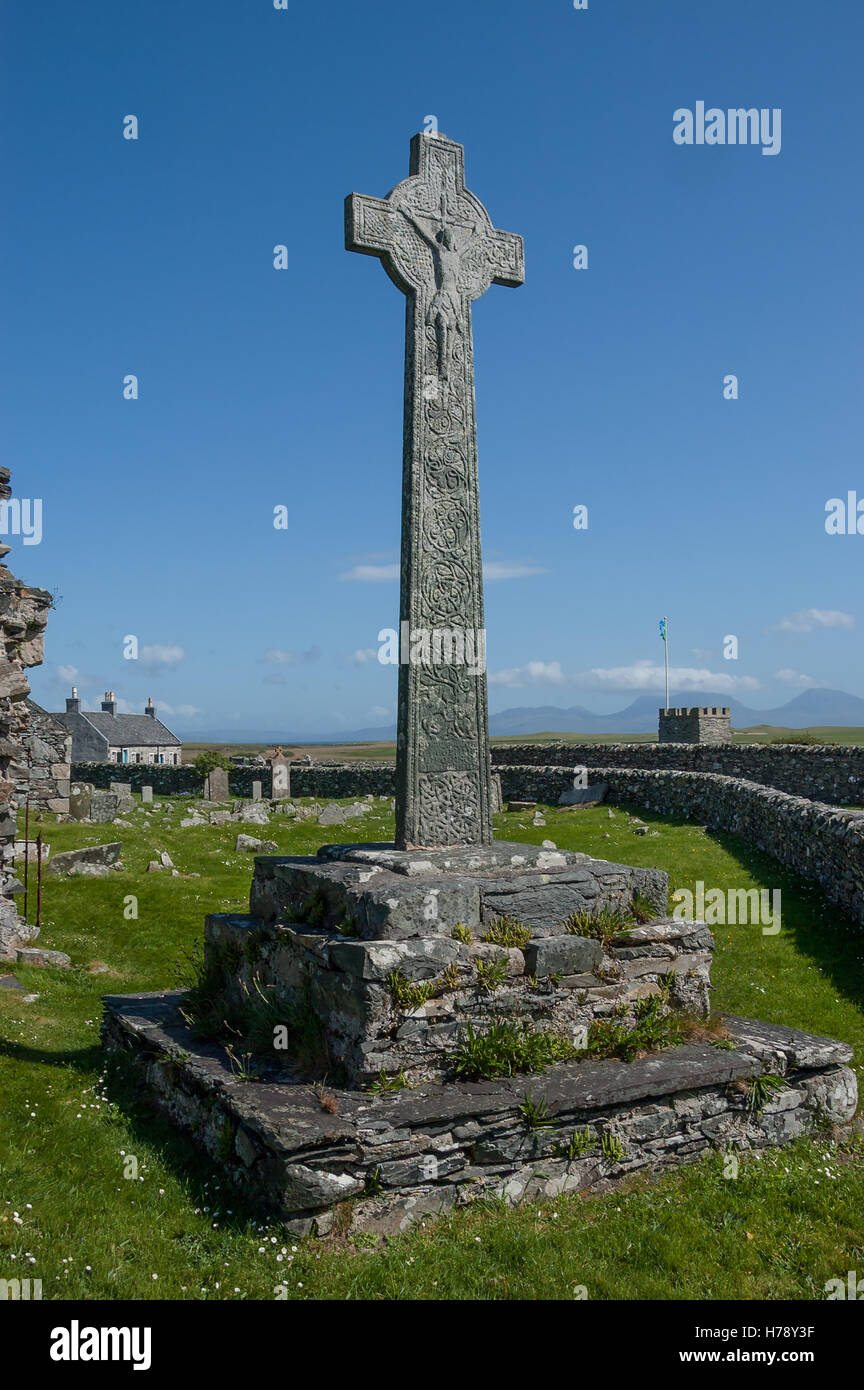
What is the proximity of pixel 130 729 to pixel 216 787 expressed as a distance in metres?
21.8

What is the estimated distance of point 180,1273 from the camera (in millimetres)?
4535

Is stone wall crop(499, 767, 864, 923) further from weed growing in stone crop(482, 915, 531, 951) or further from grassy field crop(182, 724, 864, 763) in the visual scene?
grassy field crop(182, 724, 864, 763)

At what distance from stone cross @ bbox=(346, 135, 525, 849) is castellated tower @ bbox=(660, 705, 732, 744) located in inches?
1387

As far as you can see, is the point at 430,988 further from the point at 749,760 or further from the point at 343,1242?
the point at 749,760

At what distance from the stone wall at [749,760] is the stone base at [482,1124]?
2111 centimetres

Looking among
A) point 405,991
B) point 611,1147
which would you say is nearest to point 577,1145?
point 611,1147

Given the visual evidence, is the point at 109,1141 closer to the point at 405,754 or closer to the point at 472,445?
the point at 405,754

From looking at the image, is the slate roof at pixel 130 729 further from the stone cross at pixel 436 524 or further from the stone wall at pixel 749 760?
the stone cross at pixel 436 524

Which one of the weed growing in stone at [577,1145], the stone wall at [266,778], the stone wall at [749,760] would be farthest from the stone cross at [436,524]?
the stone wall at [266,778]

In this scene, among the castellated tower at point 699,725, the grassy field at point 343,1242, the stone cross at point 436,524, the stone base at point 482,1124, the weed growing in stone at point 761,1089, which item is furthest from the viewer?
the castellated tower at point 699,725

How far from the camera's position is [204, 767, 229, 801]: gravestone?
110 ft

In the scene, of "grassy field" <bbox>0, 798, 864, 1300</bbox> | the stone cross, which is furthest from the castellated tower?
the stone cross

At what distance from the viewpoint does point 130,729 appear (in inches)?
2094

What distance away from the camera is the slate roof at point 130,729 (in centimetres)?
5119
